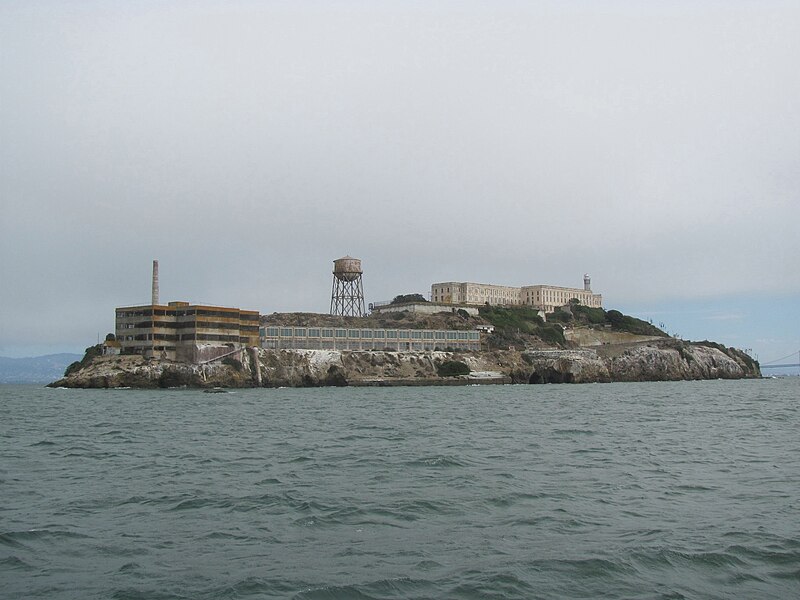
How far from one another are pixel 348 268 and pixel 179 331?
184ft

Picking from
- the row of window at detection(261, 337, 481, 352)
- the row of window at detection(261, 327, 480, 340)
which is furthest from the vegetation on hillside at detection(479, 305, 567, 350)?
the row of window at detection(261, 337, 481, 352)

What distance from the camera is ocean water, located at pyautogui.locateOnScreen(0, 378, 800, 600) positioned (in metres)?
15.0

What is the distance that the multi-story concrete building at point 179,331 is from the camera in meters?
125

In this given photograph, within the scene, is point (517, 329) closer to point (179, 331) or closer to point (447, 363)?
point (447, 363)

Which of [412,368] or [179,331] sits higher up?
[179,331]

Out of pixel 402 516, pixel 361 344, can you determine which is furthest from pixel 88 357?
pixel 402 516

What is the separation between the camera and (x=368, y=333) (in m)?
148

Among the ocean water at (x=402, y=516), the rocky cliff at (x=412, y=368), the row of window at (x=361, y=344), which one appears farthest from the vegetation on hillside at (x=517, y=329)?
the ocean water at (x=402, y=516)

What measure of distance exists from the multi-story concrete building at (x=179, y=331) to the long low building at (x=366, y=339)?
910 centimetres

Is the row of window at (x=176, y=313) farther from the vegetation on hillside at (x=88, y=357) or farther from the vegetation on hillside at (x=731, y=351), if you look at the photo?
the vegetation on hillside at (x=731, y=351)

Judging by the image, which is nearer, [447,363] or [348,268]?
[447,363]

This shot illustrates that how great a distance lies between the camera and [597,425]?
154 ft

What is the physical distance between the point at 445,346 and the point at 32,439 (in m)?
120

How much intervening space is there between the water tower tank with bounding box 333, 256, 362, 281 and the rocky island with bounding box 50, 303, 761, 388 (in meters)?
10.8
